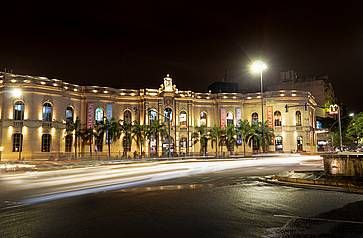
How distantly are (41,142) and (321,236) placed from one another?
169ft

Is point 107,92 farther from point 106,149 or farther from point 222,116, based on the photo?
point 222,116

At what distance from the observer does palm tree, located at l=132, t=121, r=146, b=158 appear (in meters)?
59.4

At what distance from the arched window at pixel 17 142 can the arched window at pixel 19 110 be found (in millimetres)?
2579

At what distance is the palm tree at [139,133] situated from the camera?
5938cm

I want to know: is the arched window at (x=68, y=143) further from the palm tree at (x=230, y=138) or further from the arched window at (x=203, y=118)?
the palm tree at (x=230, y=138)

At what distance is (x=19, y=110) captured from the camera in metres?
50.0

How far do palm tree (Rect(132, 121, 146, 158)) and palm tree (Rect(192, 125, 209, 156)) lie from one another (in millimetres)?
10750

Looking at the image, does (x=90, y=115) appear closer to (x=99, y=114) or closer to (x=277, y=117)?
(x=99, y=114)

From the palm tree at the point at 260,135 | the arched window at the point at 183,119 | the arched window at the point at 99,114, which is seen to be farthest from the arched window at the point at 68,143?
the palm tree at the point at 260,135

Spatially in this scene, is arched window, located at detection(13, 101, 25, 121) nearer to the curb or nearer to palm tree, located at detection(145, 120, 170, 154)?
palm tree, located at detection(145, 120, 170, 154)

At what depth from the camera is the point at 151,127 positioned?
192ft

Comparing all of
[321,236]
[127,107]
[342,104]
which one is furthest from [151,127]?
[342,104]

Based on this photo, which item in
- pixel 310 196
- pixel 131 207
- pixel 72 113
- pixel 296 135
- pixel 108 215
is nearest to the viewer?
pixel 108 215

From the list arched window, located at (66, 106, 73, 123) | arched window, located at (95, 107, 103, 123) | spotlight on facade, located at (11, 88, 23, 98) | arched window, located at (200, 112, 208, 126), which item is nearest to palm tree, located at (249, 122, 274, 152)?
arched window, located at (200, 112, 208, 126)
